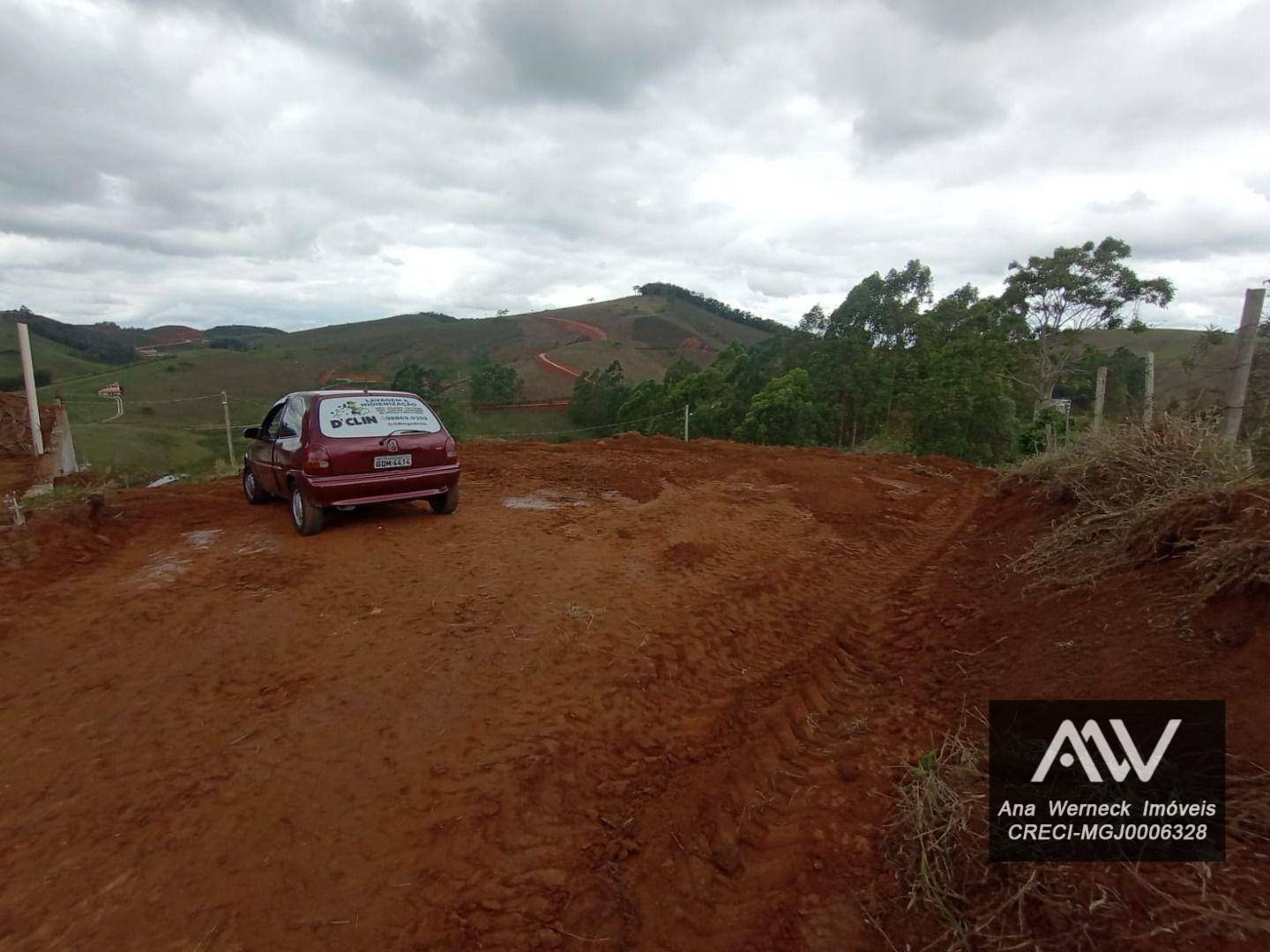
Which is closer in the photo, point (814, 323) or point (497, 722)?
point (497, 722)

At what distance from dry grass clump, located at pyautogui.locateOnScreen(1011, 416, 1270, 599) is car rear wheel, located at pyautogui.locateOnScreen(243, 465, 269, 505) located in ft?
27.1

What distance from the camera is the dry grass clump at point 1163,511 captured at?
3.09m

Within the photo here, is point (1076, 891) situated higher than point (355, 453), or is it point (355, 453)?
point (355, 453)

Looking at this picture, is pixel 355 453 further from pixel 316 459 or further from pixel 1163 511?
pixel 1163 511

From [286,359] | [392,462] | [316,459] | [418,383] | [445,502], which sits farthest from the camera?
[286,359]

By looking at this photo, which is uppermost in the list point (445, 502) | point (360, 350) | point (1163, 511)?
point (360, 350)

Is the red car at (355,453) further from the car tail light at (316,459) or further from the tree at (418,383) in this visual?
the tree at (418,383)

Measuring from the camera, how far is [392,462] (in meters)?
6.20

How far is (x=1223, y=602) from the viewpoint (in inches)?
115

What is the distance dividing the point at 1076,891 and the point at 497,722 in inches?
95.6

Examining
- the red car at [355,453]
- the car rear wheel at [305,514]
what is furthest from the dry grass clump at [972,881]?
the car rear wheel at [305,514]

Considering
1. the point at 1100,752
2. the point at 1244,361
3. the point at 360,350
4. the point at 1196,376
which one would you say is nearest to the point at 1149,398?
the point at 1244,361

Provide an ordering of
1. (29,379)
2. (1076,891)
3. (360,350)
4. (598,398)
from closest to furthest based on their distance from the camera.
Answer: (1076,891)
(29,379)
(598,398)
(360,350)

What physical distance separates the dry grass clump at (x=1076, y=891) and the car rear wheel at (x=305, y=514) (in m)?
5.66
